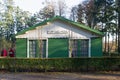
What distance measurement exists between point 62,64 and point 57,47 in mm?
8060

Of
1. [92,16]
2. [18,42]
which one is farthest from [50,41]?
[92,16]

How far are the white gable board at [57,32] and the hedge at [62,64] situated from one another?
307 inches

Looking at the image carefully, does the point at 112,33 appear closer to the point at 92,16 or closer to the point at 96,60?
the point at 92,16

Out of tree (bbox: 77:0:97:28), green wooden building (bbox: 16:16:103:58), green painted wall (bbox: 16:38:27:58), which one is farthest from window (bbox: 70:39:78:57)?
tree (bbox: 77:0:97:28)

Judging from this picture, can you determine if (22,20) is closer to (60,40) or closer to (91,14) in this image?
(91,14)

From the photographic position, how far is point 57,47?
3147cm

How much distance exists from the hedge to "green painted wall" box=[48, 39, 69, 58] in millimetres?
7665

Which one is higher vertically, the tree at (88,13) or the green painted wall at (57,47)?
the tree at (88,13)

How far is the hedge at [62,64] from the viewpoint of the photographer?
77.2 feet

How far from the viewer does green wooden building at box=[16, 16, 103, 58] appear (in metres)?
31.2

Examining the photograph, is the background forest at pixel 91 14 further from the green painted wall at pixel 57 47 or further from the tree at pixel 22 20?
the green painted wall at pixel 57 47

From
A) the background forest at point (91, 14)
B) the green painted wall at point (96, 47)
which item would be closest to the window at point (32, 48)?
the green painted wall at point (96, 47)

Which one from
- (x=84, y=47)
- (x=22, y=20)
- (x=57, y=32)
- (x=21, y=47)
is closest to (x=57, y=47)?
(x=57, y=32)

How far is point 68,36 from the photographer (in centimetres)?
3142
